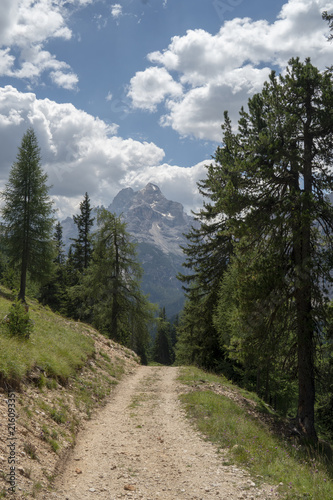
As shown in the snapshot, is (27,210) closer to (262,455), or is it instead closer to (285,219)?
(285,219)

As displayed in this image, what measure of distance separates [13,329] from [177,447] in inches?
265

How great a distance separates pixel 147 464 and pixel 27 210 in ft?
77.5

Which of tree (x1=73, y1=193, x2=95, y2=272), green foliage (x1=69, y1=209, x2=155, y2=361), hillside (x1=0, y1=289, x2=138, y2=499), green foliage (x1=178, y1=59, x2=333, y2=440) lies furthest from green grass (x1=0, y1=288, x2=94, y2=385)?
tree (x1=73, y1=193, x2=95, y2=272)

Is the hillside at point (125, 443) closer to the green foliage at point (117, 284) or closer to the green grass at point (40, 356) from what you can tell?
the green grass at point (40, 356)

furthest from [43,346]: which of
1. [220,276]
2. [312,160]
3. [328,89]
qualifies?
[220,276]

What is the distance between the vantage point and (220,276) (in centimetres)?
2512

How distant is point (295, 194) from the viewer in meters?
11.4

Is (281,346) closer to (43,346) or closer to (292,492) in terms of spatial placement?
(292,492)

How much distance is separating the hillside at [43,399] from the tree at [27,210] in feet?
43.9

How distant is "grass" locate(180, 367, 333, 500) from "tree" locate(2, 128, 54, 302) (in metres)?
20.1

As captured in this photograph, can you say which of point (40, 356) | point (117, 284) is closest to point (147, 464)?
point (40, 356)

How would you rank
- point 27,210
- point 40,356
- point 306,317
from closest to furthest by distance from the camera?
point 40,356 < point 306,317 < point 27,210

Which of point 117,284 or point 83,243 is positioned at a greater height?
point 83,243

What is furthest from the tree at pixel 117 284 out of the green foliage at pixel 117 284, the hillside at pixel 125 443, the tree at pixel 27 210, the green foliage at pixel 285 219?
the green foliage at pixel 285 219
